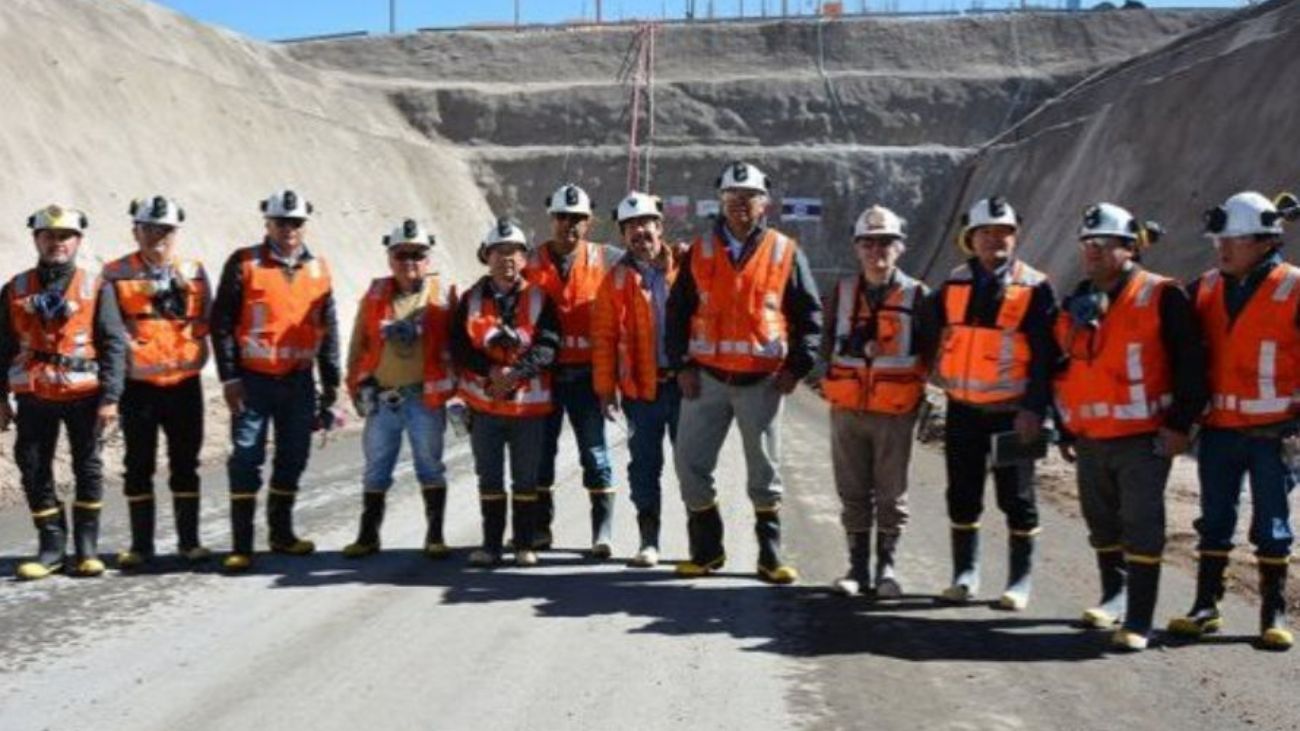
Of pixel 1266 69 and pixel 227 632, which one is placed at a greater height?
pixel 1266 69

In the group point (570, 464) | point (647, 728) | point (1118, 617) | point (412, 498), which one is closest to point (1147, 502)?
point (1118, 617)

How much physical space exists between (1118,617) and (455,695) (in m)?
3.69

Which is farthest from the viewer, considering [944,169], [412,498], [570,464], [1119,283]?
[944,169]

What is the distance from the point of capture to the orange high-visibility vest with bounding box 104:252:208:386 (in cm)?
812

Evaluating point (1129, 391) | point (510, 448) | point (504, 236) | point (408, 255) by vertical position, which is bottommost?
point (510, 448)

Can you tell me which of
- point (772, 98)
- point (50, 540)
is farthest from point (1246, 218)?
point (772, 98)

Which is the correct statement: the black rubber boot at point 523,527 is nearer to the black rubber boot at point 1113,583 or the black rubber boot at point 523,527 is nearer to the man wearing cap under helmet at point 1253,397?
the black rubber boot at point 1113,583

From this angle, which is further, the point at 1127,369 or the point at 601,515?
the point at 601,515

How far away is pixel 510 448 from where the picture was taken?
8469 millimetres

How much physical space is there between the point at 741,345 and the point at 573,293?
1.57 metres

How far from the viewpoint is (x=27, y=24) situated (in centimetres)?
3011

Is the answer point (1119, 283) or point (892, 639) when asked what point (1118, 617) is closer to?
point (892, 639)

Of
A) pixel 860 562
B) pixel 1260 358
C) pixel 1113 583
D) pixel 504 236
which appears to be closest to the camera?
pixel 1260 358

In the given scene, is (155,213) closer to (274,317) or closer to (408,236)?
(274,317)
